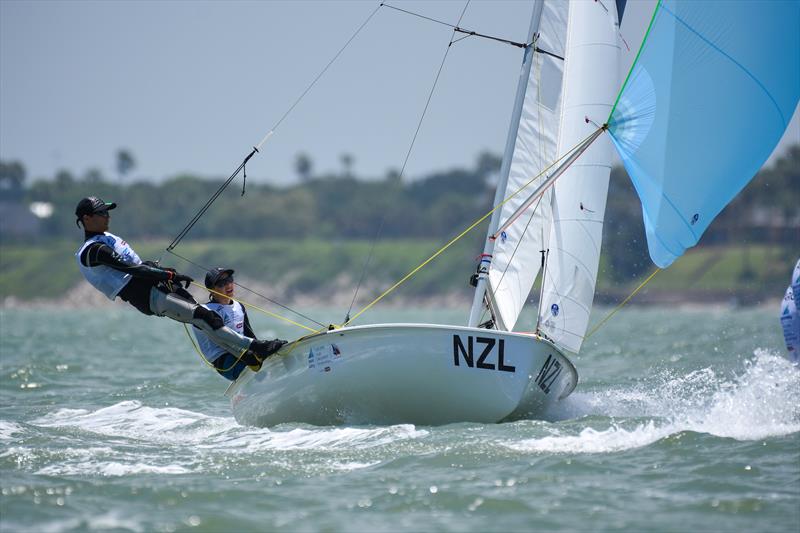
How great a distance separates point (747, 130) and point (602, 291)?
78430 millimetres

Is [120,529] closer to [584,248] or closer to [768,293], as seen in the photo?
[584,248]

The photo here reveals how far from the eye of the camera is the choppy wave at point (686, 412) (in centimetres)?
828

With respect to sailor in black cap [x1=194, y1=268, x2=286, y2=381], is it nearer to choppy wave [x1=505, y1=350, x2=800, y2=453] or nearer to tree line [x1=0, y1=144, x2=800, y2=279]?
choppy wave [x1=505, y1=350, x2=800, y2=453]

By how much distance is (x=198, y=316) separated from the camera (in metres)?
9.68

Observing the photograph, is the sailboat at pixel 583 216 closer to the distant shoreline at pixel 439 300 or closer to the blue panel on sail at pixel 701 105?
the blue panel on sail at pixel 701 105

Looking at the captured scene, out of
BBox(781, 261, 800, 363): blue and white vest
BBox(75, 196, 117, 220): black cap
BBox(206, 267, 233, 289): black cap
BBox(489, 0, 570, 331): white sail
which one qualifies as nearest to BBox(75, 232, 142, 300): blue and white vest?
BBox(75, 196, 117, 220): black cap

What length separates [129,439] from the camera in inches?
362

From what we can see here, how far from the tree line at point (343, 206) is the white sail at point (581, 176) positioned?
65632 millimetres

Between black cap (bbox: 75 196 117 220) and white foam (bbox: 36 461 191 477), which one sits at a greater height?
black cap (bbox: 75 196 117 220)

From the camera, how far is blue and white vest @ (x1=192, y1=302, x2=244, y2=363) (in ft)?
33.3

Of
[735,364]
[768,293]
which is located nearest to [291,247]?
[768,293]

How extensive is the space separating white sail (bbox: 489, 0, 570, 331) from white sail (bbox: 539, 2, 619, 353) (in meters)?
0.38

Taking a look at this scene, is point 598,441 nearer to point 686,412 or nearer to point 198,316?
point 686,412

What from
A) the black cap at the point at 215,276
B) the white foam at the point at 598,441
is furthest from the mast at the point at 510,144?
the black cap at the point at 215,276
